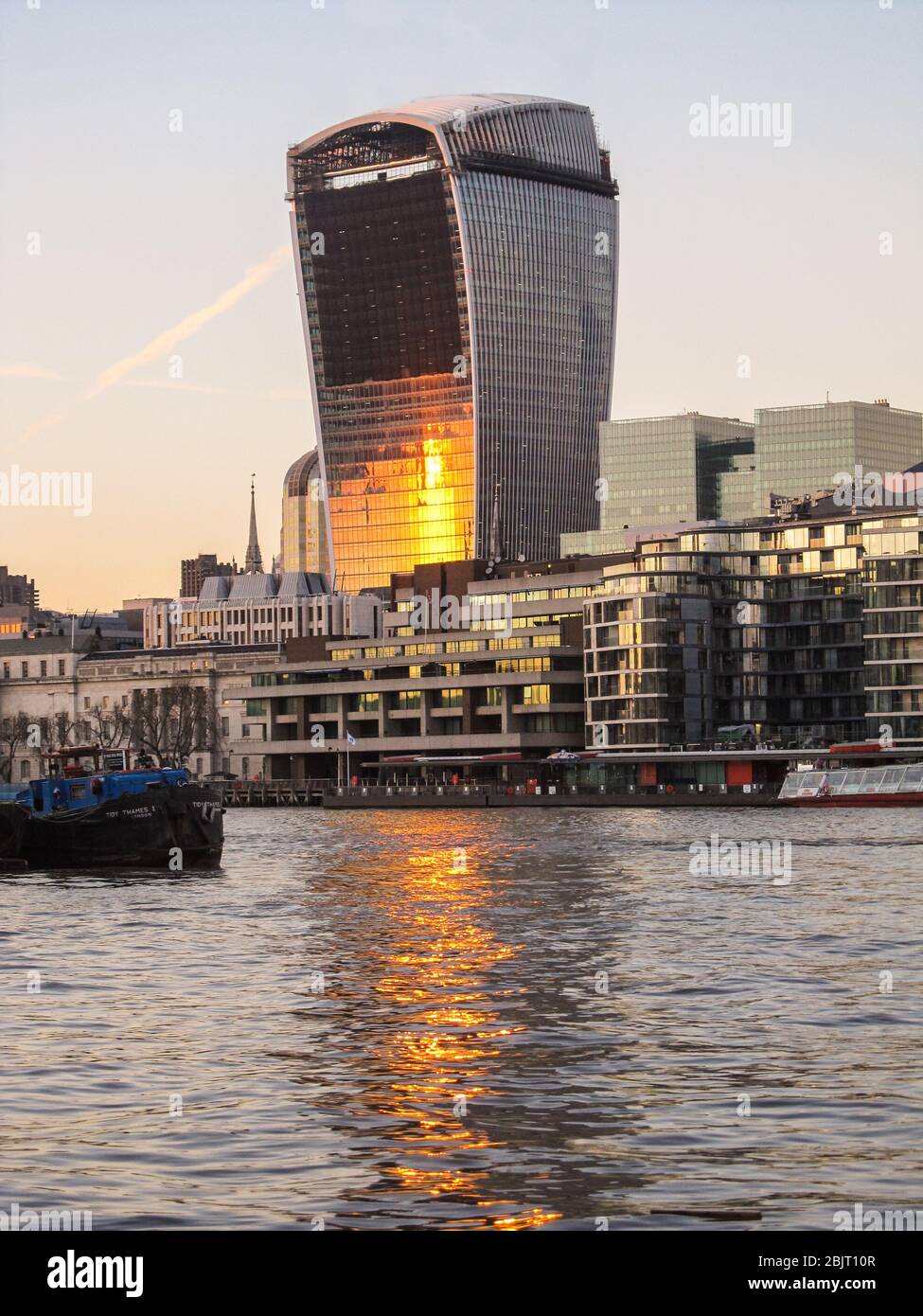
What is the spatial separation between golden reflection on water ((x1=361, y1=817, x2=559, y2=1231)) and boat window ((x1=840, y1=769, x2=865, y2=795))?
400ft

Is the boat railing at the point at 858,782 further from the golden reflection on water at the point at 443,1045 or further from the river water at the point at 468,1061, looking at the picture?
the golden reflection on water at the point at 443,1045

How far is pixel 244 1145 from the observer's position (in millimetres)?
28344

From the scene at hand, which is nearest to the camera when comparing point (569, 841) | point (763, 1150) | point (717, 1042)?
point (763, 1150)

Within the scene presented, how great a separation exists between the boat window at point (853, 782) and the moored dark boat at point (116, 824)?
326 ft

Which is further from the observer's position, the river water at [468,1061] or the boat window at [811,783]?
the boat window at [811,783]

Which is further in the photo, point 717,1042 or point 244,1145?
point 717,1042

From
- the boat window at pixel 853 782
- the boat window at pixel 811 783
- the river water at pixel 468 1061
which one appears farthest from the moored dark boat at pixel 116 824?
the boat window at pixel 811 783

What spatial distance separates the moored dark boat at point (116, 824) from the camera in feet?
329

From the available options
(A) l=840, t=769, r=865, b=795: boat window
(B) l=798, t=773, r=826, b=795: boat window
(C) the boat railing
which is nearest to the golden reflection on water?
(C) the boat railing

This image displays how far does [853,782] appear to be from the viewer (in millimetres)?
193750

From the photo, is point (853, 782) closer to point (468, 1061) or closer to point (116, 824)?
Answer: point (116, 824)

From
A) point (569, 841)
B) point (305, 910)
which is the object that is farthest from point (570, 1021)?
point (569, 841)

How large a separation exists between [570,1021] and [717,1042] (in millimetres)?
3956
